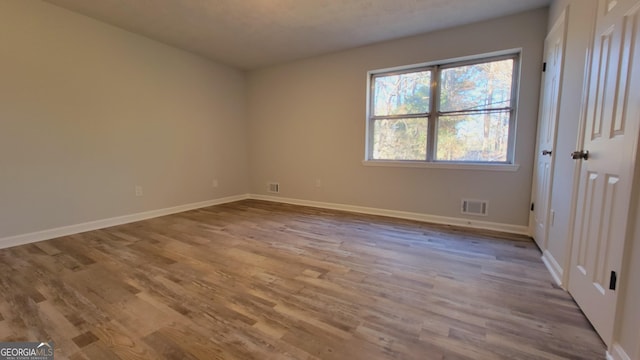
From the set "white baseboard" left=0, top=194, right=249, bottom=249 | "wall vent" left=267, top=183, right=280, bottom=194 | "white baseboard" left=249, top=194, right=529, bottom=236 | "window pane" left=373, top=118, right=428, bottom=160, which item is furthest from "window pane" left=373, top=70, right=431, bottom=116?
"white baseboard" left=0, top=194, right=249, bottom=249

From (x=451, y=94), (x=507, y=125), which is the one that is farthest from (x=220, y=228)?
(x=507, y=125)

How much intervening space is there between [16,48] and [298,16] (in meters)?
2.84

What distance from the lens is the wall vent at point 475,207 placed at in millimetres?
3352

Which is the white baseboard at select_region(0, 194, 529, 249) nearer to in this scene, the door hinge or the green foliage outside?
the green foliage outside

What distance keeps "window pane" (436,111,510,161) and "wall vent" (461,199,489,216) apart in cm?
54

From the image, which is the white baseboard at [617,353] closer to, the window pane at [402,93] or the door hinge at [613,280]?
the door hinge at [613,280]

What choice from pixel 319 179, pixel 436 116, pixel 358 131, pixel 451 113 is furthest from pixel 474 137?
pixel 319 179

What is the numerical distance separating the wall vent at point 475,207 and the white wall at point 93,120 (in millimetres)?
4011

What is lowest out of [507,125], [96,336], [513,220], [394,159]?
[96,336]

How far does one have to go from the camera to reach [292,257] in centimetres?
247

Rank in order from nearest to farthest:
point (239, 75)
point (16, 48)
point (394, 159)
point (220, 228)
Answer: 1. point (16, 48)
2. point (220, 228)
3. point (394, 159)
4. point (239, 75)

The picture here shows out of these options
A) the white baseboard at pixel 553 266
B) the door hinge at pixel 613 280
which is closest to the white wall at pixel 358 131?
the white baseboard at pixel 553 266

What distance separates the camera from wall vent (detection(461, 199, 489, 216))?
11.0ft

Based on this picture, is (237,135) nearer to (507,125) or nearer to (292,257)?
(292,257)
